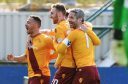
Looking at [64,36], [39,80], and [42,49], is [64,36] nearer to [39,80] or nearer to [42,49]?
[42,49]

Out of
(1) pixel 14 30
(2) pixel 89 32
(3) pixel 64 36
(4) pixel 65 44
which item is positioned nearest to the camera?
(4) pixel 65 44

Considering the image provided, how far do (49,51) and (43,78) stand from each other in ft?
1.14

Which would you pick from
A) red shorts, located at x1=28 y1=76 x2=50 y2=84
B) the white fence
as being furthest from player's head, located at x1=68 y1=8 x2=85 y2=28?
the white fence

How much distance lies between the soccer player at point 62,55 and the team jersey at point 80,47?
0.11m

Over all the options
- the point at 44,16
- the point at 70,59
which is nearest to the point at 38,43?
the point at 70,59

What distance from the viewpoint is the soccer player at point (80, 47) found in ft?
17.5

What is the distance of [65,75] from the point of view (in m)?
5.63

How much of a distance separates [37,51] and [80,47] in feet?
2.48

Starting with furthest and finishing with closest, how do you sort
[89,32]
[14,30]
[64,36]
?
[14,30] < [64,36] < [89,32]

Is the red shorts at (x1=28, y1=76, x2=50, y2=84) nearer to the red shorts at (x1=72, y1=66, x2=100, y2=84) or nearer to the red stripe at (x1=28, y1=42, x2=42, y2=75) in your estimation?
the red stripe at (x1=28, y1=42, x2=42, y2=75)

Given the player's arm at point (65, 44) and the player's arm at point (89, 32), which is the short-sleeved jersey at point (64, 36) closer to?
the player's arm at point (65, 44)

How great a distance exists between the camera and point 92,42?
219 inches

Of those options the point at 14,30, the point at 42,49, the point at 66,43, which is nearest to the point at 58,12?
the point at 66,43

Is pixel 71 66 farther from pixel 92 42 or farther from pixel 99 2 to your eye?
pixel 99 2
